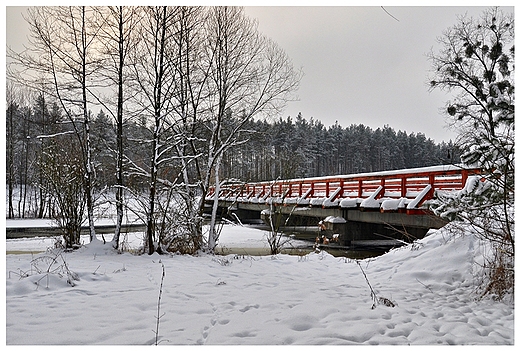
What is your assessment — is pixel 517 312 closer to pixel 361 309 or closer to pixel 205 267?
pixel 361 309

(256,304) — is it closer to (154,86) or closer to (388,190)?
(154,86)

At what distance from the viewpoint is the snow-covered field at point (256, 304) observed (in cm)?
351

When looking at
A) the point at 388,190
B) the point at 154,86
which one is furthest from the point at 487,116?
the point at 154,86

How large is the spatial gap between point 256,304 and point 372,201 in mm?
9467

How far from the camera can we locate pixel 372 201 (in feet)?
43.2

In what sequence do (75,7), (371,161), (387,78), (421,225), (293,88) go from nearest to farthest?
1. (387,78)
2. (75,7)
3. (293,88)
4. (421,225)
5. (371,161)

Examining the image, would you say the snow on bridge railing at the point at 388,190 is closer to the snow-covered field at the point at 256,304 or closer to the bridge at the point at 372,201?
the bridge at the point at 372,201

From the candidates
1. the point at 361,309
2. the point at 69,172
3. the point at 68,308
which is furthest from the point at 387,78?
the point at 69,172

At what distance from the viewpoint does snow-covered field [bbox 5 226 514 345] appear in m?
3.51

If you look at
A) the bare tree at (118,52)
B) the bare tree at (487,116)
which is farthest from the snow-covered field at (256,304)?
the bare tree at (118,52)

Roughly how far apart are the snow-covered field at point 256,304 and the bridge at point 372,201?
277 centimetres

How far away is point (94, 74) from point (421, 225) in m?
10.1

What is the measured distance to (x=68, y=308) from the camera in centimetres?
412

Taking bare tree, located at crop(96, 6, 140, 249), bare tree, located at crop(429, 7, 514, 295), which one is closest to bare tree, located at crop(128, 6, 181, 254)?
bare tree, located at crop(96, 6, 140, 249)
